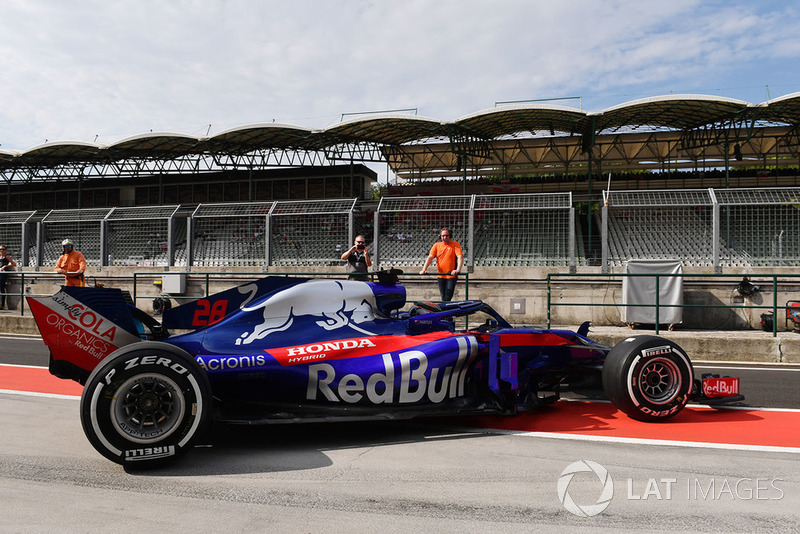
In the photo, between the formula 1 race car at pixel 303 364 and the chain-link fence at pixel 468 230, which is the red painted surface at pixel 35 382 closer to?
the formula 1 race car at pixel 303 364

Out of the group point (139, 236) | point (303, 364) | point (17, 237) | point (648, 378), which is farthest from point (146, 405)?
point (17, 237)

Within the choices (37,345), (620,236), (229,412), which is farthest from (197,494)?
(620,236)

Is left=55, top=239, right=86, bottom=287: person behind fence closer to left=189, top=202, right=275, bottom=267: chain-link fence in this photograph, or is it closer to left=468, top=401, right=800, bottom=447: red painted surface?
left=189, top=202, right=275, bottom=267: chain-link fence

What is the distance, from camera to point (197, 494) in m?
3.39

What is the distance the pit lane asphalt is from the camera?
3.02 meters

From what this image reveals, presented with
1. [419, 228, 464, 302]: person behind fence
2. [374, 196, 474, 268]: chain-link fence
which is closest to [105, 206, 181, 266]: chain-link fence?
[374, 196, 474, 268]: chain-link fence

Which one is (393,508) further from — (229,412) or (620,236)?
(620,236)

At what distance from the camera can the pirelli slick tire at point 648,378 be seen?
4906mm

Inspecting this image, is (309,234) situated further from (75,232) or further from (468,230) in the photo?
(75,232)

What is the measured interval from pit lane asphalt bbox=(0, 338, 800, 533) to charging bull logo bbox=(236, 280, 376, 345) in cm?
88

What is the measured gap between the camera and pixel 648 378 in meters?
5.02

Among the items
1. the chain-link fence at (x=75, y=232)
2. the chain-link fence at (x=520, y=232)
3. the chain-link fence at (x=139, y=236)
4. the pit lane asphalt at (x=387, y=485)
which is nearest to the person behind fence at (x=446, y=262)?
the chain-link fence at (x=520, y=232)

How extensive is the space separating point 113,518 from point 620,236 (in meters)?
13.4

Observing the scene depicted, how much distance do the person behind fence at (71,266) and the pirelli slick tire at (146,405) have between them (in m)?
8.09
